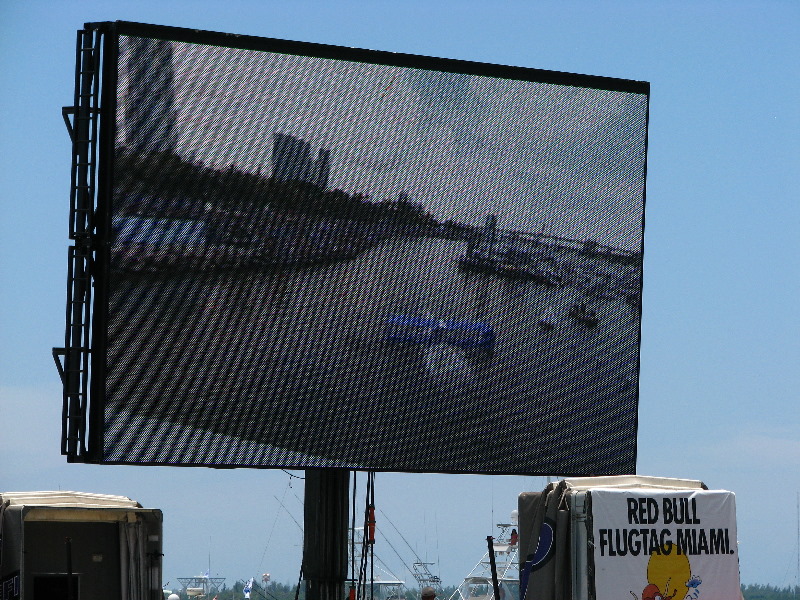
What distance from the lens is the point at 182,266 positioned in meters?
14.7

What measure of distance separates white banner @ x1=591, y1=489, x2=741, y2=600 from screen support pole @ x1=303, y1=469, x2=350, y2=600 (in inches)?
231

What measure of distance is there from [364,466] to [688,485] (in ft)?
15.8

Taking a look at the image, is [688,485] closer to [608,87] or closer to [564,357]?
[564,357]

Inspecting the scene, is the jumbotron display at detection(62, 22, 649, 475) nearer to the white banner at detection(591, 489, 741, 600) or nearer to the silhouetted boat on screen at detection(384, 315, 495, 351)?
the silhouetted boat on screen at detection(384, 315, 495, 351)

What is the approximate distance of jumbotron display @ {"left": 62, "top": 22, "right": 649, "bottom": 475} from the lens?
574 inches

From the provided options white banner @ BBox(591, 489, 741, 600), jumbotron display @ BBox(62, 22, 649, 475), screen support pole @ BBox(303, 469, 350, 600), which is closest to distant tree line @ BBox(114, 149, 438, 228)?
jumbotron display @ BBox(62, 22, 649, 475)

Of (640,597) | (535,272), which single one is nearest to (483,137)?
(535,272)

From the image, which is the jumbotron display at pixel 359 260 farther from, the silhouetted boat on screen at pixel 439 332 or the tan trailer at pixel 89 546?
the tan trailer at pixel 89 546

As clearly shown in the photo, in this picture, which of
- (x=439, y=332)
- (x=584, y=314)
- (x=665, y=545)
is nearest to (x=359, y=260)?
(x=439, y=332)

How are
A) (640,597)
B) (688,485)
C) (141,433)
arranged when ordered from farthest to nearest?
1. (141,433)
2. (688,485)
3. (640,597)

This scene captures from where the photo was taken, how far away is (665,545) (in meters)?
11.0

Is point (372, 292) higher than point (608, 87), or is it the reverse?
point (608, 87)

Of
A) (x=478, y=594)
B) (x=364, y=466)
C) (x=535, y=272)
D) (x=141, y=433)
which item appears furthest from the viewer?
(x=478, y=594)

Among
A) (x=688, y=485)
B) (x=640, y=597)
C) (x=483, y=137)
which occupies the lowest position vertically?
(x=640, y=597)
